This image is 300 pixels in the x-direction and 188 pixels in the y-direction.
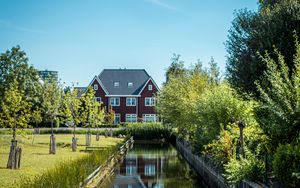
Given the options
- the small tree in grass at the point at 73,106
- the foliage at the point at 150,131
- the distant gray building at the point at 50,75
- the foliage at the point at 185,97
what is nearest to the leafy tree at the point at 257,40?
the foliage at the point at 185,97

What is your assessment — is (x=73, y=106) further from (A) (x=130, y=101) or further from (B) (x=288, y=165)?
(A) (x=130, y=101)

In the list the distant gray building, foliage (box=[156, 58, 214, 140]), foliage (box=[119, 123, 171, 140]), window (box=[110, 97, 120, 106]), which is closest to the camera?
foliage (box=[156, 58, 214, 140])

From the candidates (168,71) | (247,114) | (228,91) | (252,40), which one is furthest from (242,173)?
(168,71)

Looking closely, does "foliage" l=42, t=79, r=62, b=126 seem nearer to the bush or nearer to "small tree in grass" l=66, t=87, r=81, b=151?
"small tree in grass" l=66, t=87, r=81, b=151

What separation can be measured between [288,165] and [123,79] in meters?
72.2

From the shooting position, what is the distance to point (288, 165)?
33.7 feet

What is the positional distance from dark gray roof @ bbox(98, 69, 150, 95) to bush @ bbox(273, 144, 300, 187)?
227ft

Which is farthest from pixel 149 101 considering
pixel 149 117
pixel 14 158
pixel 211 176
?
pixel 14 158

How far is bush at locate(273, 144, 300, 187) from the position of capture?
9.95m

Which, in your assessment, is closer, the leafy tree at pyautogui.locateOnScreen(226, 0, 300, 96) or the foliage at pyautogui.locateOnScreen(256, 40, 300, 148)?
the foliage at pyautogui.locateOnScreen(256, 40, 300, 148)

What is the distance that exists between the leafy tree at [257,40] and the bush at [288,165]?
6.90m

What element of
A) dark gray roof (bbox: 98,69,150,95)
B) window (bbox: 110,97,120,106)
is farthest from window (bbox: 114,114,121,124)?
dark gray roof (bbox: 98,69,150,95)

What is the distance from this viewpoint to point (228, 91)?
78.7 ft

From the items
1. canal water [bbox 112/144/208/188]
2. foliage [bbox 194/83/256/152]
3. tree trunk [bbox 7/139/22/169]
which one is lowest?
canal water [bbox 112/144/208/188]
